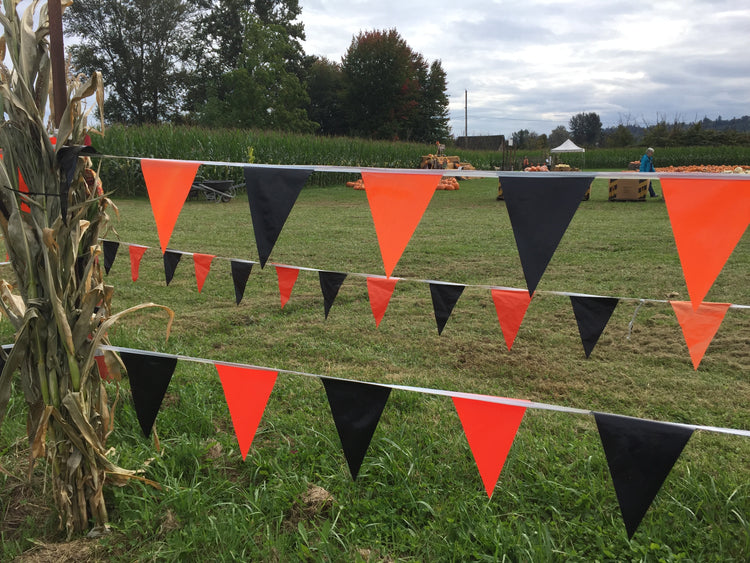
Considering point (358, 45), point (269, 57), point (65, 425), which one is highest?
point (358, 45)

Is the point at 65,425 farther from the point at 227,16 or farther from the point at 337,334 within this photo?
the point at 227,16

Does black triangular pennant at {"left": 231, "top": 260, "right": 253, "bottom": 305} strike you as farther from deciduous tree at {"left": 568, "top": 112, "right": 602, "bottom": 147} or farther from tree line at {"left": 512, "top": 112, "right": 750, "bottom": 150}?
deciduous tree at {"left": 568, "top": 112, "right": 602, "bottom": 147}

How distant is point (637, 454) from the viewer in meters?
1.54

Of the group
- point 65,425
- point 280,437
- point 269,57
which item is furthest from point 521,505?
point 269,57

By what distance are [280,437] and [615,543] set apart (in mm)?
1565

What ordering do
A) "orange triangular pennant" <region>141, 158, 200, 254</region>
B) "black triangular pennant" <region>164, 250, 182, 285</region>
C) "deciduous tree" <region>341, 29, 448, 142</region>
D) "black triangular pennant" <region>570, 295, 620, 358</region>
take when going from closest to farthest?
"orange triangular pennant" <region>141, 158, 200, 254</region>
"black triangular pennant" <region>570, 295, 620, 358</region>
"black triangular pennant" <region>164, 250, 182, 285</region>
"deciduous tree" <region>341, 29, 448, 142</region>

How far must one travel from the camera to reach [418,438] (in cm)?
267

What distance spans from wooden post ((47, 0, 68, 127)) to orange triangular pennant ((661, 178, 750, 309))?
6.64 feet

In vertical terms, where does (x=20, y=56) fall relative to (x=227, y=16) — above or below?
below

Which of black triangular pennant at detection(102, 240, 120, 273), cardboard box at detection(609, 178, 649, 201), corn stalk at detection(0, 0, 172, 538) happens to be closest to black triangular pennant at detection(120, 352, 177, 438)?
corn stalk at detection(0, 0, 172, 538)

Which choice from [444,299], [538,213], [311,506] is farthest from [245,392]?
[444,299]

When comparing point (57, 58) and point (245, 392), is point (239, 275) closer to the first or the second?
point (245, 392)

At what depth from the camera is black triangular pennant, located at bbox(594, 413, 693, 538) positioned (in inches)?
59.1

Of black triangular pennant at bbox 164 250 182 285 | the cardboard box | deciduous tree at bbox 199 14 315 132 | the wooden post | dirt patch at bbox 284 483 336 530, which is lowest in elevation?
dirt patch at bbox 284 483 336 530
